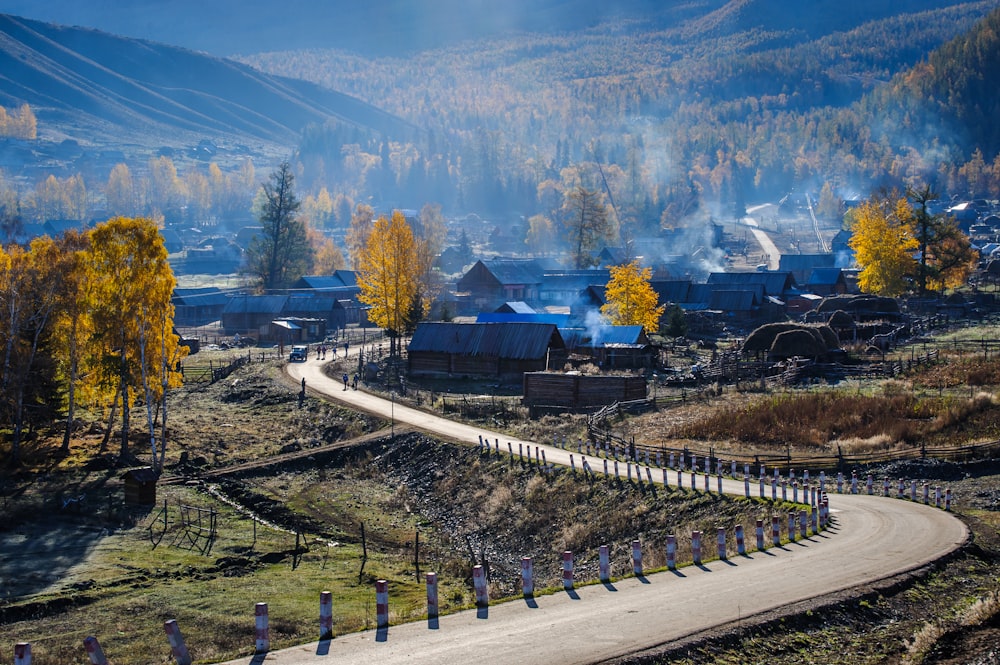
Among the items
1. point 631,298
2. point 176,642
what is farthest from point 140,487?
point 631,298

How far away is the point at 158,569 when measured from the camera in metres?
29.3

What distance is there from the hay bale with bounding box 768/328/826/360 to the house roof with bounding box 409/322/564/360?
45.6 ft

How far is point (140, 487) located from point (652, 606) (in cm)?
2467

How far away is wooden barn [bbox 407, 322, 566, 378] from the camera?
6731cm

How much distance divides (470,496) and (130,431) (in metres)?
19.1

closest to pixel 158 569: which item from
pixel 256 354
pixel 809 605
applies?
pixel 809 605

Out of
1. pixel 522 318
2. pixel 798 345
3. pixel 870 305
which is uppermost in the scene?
pixel 870 305

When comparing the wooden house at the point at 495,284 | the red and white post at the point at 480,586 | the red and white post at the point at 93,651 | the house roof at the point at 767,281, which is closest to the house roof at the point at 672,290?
the house roof at the point at 767,281

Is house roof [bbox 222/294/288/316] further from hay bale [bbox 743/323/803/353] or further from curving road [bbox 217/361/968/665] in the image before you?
curving road [bbox 217/361/968/665]

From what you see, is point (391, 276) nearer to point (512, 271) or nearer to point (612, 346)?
point (612, 346)

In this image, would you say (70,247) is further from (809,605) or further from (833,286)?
(833,286)

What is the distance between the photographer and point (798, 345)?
65.1m

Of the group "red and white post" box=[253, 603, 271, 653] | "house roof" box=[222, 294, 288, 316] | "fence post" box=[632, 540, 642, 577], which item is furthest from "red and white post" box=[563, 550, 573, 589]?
"house roof" box=[222, 294, 288, 316]

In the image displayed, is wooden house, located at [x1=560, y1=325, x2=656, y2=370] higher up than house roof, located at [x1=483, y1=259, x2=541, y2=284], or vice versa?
house roof, located at [x1=483, y1=259, x2=541, y2=284]
